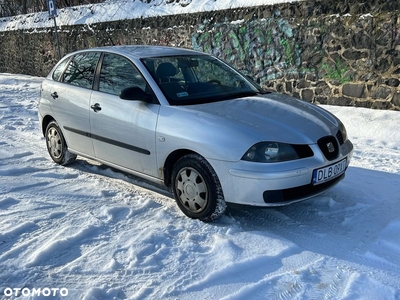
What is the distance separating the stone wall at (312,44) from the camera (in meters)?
7.75

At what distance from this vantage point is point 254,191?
12.0 feet

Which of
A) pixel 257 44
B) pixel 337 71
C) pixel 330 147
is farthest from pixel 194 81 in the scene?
pixel 257 44

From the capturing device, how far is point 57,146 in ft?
19.0

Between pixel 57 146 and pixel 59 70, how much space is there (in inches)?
41.3

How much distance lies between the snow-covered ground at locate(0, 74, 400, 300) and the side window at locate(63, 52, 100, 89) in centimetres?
120

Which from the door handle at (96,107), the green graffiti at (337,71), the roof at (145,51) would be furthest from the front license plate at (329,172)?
the green graffiti at (337,71)

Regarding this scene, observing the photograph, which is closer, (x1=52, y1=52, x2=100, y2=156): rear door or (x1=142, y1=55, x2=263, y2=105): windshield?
(x1=142, y1=55, x2=263, y2=105): windshield

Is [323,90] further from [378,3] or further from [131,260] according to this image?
[131,260]

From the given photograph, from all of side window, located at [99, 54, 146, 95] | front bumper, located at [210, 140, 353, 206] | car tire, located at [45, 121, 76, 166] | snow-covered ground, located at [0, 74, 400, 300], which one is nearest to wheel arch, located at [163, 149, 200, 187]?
snow-covered ground, located at [0, 74, 400, 300]

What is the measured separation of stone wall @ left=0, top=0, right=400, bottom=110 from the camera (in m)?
7.75

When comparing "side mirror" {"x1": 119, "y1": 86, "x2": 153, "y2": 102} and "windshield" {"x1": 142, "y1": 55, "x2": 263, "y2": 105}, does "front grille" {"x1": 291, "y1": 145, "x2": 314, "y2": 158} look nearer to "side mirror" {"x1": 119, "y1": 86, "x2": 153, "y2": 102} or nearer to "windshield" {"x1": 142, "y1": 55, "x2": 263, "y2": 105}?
"windshield" {"x1": 142, "y1": 55, "x2": 263, "y2": 105}

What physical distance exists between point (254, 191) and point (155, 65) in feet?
6.01

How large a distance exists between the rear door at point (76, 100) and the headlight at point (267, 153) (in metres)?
2.27

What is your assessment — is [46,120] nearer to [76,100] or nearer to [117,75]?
[76,100]
